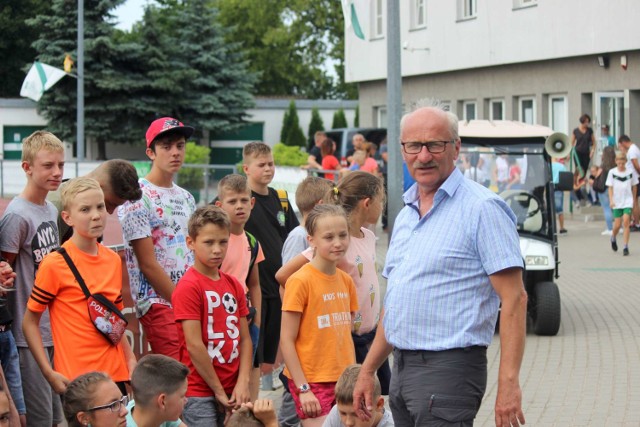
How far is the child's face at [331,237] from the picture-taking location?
20.5ft

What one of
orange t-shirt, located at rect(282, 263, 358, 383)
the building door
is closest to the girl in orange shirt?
orange t-shirt, located at rect(282, 263, 358, 383)

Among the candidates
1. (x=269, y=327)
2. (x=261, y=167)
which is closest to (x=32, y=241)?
(x=261, y=167)

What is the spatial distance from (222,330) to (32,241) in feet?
3.39

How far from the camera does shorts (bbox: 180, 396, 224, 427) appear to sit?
6.05 m

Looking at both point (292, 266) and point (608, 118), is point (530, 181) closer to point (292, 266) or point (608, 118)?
point (292, 266)

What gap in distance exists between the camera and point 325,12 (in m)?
77.4

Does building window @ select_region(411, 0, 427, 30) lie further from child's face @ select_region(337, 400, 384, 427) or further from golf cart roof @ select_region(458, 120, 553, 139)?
child's face @ select_region(337, 400, 384, 427)

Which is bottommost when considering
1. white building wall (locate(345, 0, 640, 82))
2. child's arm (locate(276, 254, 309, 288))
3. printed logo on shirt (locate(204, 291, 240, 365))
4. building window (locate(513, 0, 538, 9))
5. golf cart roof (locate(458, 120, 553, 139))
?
printed logo on shirt (locate(204, 291, 240, 365))

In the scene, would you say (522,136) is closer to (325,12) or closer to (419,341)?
(419,341)

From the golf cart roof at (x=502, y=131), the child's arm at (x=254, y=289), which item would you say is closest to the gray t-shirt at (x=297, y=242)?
the child's arm at (x=254, y=289)

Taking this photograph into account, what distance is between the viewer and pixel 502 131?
44.4 ft

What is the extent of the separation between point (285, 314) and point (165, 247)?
2.71 ft

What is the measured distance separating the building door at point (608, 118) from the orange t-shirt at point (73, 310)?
25.7 meters

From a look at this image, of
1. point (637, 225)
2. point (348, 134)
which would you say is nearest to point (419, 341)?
point (637, 225)
